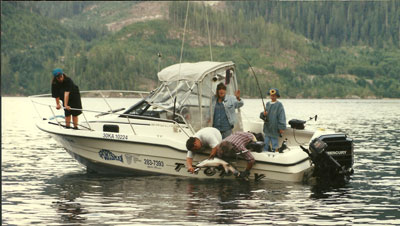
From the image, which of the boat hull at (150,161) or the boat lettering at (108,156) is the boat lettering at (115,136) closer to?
the boat hull at (150,161)

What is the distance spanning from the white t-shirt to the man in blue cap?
5.45 ft

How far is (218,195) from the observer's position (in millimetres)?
14656

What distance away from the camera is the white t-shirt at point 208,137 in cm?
1546

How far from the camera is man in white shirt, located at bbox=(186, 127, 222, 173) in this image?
15.2 metres

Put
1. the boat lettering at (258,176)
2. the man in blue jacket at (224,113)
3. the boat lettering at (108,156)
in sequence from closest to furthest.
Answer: the boat lettering at (258,176), the man in blue jacket at (224,113), the boat lettering at (108,156)

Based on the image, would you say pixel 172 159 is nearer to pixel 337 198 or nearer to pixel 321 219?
pixel 337 198

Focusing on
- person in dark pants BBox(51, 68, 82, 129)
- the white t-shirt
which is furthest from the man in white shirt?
person in dark pants BBox(51, 68, 82, 129)

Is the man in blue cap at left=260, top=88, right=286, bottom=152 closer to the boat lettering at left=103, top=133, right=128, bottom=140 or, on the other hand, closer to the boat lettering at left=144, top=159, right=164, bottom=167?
the boat lettering at left=144, top=159, right=164, bottom=167

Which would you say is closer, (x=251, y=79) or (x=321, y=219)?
(x=321, y=219)

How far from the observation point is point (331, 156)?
15.0 m

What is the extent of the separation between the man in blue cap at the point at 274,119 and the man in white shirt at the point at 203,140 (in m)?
1.62

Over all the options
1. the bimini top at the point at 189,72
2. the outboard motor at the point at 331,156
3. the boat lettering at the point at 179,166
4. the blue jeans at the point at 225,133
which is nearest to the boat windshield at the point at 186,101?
the bimini top at the point at 189,72

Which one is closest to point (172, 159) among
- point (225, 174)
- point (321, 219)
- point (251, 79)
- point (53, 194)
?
point (225, 174)

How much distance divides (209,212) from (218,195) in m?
1.94
